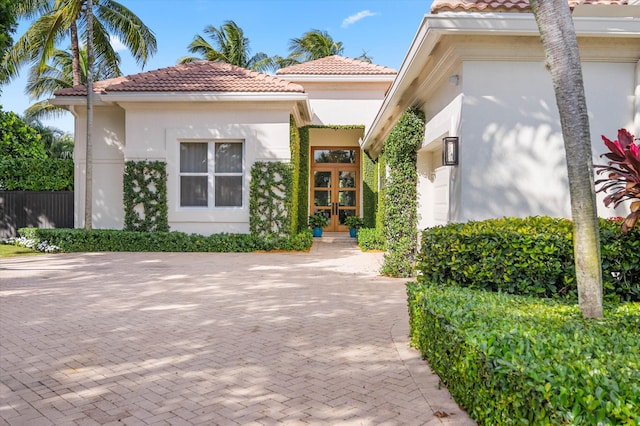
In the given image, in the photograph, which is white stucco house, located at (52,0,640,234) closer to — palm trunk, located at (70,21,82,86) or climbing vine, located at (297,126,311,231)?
climbing vine, located at (297,126,311,231)

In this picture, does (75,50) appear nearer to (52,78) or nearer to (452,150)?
(52,78)

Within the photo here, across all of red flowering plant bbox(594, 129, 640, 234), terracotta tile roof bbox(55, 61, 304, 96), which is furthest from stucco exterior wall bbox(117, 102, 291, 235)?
red flowering plant bbox(594, 129, 640, 234)

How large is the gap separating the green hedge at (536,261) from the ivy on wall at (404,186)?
4413mm

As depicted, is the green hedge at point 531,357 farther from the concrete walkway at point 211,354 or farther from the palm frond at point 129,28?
the palm frond at point 129,28

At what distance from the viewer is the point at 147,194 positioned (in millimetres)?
13320

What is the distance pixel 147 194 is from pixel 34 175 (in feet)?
20.7

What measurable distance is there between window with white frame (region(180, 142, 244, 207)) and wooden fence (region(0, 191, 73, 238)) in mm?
5595

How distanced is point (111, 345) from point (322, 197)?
16.0m

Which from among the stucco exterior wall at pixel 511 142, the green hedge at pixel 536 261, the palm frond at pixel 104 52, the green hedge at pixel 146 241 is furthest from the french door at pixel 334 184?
the green hedge at pixel 536 261

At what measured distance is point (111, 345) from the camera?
4602mm

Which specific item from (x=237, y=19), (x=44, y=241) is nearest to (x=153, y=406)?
(x=44, y=241)

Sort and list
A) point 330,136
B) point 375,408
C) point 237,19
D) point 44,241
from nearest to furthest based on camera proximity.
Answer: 1. point 375,408
2. point 44,241
3. point 330,136
4. point 237,19

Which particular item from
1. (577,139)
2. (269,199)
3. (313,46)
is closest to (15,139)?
(269,199)

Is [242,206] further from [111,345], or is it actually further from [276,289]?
[111,345]
